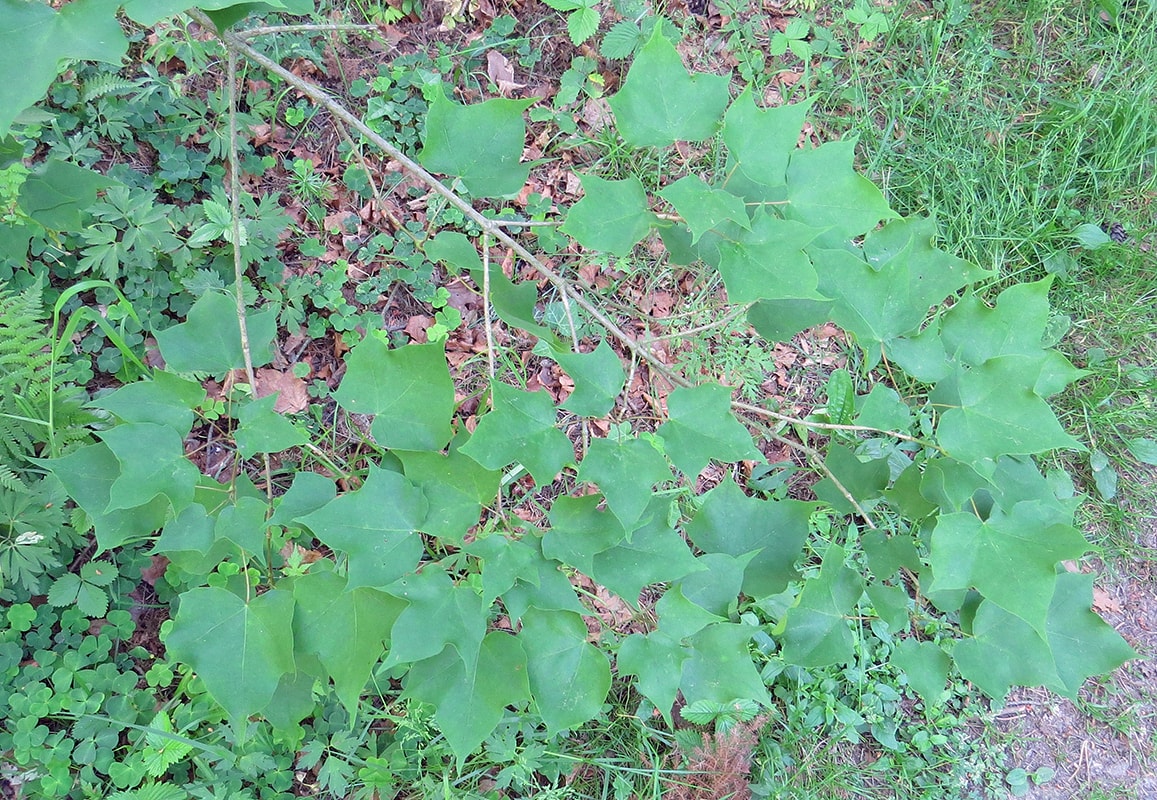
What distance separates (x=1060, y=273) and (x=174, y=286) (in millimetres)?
3691

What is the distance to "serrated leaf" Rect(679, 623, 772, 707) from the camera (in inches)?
55.7

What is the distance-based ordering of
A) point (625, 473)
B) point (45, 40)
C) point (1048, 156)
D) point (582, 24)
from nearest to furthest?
point (45, 40), point (625, 473), point (582, 24), point (1048, 156)

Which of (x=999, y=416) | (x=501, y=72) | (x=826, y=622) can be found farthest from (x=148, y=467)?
(x=501, y=72)

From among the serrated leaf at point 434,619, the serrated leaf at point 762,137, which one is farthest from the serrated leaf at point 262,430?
the serrated leaf at point 762,137

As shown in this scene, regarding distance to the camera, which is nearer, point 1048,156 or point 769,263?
point 769,263

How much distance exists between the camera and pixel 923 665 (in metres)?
1.56

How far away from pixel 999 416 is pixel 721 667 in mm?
696

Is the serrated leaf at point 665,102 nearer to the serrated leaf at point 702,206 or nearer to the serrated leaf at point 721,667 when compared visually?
the serrated leaf at point 702,206

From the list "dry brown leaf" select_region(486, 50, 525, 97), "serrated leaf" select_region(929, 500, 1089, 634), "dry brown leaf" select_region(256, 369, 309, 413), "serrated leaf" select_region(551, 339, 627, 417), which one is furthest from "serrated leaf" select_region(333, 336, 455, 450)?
"dry brown leaf" select_region(486, 50, 525, 97)

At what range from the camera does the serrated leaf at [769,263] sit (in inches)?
50.6

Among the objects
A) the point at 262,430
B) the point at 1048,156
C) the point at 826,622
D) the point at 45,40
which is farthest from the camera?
the point at 1048,156

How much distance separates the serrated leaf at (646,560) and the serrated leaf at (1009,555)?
17.4 inches

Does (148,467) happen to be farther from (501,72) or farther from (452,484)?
(501,72)

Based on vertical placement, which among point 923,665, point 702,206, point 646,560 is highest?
point 702,206
